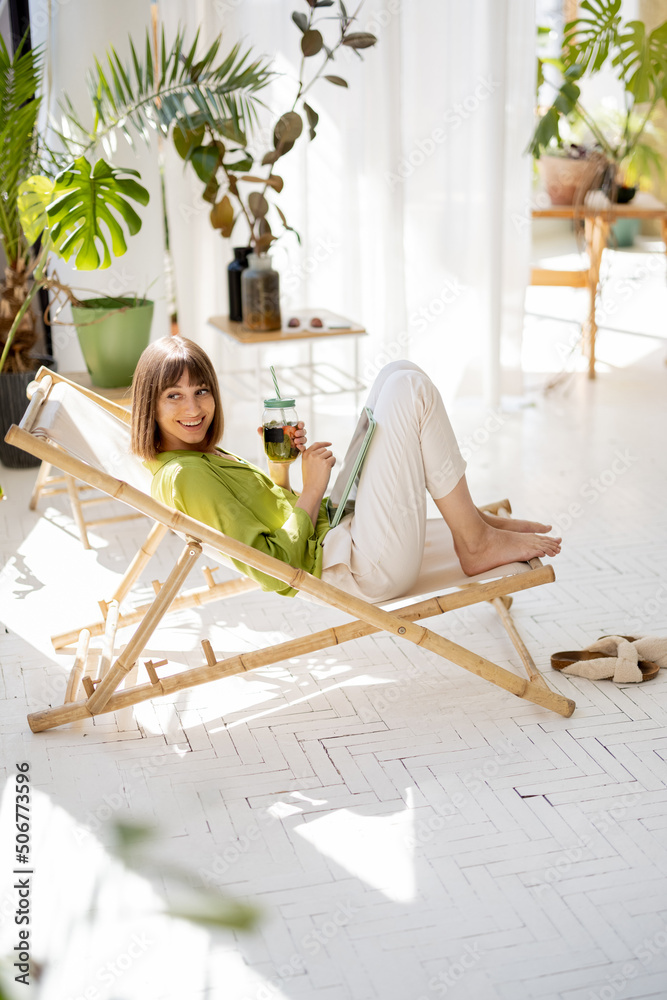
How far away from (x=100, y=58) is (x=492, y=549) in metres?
2.93

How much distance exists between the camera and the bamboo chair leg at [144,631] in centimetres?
217

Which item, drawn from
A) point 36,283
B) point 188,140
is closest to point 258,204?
point 188,140

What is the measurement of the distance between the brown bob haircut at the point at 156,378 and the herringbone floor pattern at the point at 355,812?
2.19 feet

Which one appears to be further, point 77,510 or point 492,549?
point 77,510

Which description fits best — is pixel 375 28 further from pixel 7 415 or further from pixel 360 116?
pixel 7 415

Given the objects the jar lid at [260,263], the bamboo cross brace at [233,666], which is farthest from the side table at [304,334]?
the bamboo cross brace at [233,666]

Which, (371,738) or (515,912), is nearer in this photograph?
(515,912)

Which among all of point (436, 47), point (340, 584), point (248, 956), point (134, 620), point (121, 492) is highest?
Result: point (436, 47)

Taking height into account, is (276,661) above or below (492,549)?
below

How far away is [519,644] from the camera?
2.56m

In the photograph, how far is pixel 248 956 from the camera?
1707 mm

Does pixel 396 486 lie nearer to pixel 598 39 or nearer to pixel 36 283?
pixel 36 283

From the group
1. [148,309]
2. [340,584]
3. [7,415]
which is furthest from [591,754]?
[7,415]

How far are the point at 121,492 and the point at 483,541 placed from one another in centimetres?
87
